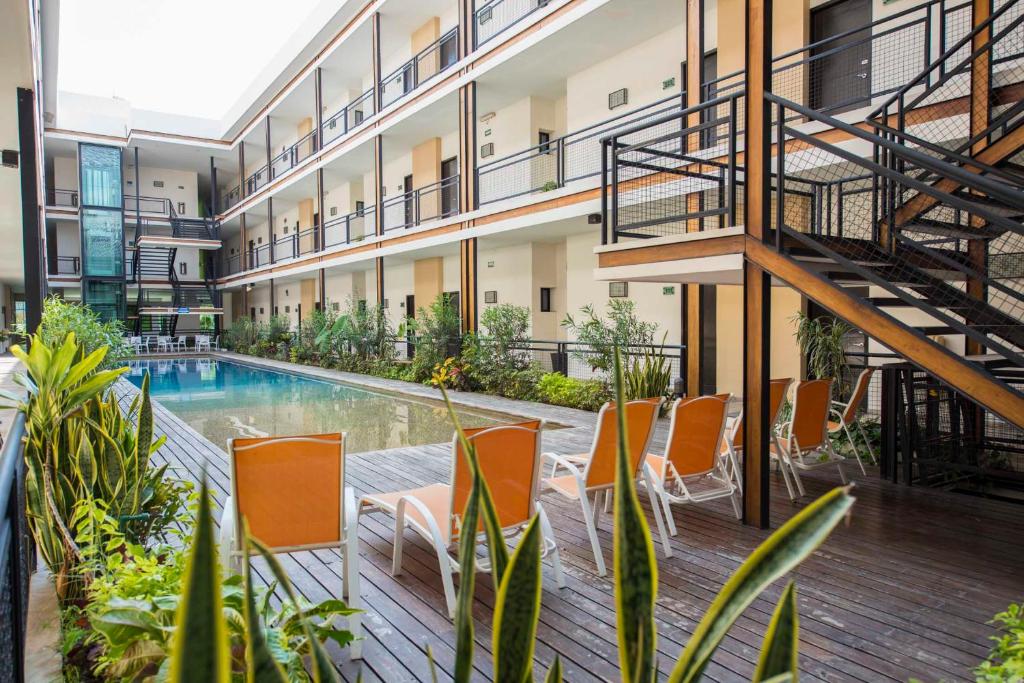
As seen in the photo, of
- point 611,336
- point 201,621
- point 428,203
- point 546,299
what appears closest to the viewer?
point 201,621

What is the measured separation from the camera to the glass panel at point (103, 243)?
25.8 meters

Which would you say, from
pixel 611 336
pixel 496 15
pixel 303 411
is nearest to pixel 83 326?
pixel 303 411

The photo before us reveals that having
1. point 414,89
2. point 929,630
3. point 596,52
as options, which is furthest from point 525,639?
point 414,89

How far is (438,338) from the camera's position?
13.6 m

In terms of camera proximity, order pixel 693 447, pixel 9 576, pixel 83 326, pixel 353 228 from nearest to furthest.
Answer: pixel 9 576 → pixel 693 447 → pixel 83 326 → pixel 353 228

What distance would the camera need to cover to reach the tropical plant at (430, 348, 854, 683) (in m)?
0.87

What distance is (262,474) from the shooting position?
9.48 feet

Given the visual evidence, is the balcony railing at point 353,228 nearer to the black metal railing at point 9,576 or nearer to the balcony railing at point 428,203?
the balcony railing at point 428,203

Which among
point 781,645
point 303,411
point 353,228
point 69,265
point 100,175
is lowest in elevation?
point 303,411

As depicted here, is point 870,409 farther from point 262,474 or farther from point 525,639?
point 525,639

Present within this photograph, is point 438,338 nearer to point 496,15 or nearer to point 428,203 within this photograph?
point 428,203

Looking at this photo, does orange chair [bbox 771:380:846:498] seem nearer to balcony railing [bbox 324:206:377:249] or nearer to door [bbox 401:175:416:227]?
door [bbox 401:175:416:227]

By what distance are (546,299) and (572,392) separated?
4.80m

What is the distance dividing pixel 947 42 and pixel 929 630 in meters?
6.80
